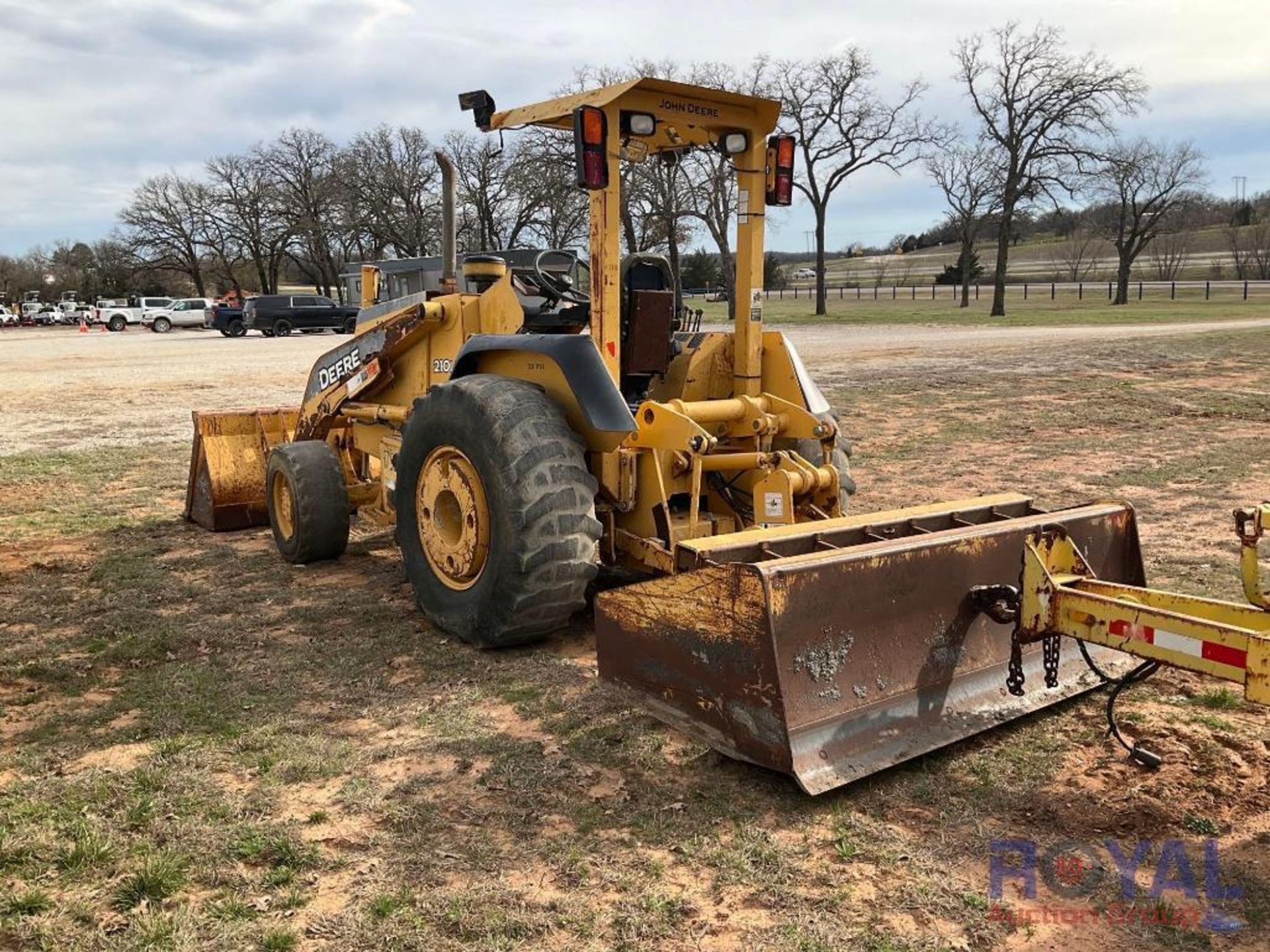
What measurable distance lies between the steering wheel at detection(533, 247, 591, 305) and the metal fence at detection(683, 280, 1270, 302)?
52132 millimetres

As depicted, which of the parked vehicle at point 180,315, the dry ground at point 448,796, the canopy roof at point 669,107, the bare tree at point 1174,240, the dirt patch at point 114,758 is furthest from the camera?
the bare tree at point 1174,240

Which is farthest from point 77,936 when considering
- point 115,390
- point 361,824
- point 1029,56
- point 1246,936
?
point 1029,56

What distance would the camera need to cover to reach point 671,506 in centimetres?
557

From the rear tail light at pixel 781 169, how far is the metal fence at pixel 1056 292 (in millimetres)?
52354

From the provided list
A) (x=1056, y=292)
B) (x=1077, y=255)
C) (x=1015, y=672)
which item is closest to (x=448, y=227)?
(x=1015, y=672)

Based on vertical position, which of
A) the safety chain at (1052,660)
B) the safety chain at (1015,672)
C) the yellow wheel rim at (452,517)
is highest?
the yellow wheel rim at (452,517)

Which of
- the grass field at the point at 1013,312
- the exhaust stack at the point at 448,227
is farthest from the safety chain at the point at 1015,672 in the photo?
the grass field at the point at 1013,312

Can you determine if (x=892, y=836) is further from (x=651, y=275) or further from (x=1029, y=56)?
(x=1029, y=56)

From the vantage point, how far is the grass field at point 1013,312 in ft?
125

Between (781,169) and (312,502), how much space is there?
3.73 m

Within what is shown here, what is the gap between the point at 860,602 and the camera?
3861mm

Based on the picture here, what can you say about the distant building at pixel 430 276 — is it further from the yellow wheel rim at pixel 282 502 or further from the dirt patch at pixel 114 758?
the dirt patch at pixel 114 758

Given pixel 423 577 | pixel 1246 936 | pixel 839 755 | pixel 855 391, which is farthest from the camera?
pixel 855 391

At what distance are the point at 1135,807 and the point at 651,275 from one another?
3707 millimetres
